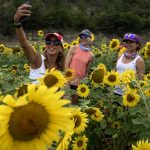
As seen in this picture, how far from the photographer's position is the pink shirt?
445cm

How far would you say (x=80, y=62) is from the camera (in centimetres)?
448

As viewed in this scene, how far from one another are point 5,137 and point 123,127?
1.85m

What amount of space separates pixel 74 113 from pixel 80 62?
241 cm

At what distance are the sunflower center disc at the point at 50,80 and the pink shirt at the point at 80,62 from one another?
2.33 m

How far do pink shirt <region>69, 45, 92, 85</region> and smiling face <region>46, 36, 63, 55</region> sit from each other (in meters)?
1.18

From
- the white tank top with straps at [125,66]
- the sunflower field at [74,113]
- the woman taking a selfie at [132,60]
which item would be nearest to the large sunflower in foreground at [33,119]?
the sunflower field at [74,113]

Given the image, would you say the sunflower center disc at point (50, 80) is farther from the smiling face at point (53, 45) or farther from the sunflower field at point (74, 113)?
the smiling face at point (53, 45)

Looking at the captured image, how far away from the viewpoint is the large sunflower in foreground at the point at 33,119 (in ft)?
3.61

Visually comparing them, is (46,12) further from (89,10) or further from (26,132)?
(26,132)

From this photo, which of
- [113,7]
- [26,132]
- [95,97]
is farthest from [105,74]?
[113,7]

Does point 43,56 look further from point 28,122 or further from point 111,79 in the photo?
point 28,122

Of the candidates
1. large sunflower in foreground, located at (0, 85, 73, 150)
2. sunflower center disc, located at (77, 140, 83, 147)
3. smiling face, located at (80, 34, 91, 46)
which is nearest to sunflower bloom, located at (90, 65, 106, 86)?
sunflower center disc, located at (77, 140, 83, 147)

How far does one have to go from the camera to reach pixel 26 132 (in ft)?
3.67

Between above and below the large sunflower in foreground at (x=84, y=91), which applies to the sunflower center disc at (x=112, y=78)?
above
